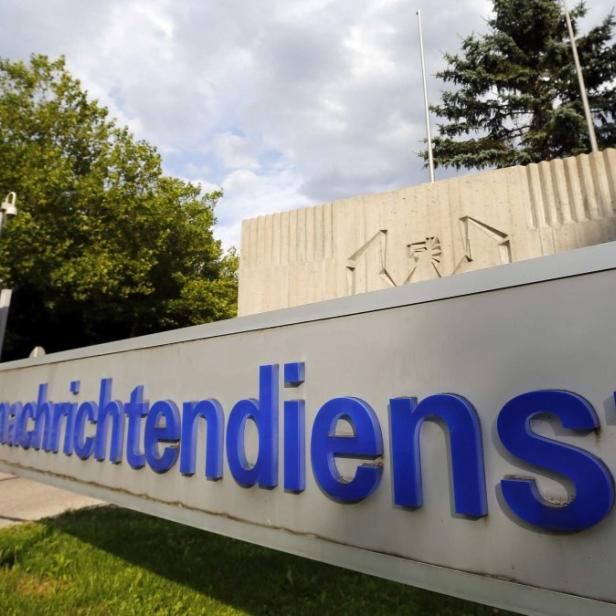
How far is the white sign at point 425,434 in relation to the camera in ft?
5.66

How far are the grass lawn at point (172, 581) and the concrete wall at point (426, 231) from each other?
3218 mm

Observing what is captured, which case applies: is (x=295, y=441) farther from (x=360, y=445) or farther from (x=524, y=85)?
(x=524, y=85)

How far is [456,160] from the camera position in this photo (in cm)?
1848

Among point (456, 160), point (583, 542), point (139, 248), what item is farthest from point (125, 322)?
point (583, 542)

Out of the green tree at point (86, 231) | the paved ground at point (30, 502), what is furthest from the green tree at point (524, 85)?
the paved ground at point (30, 502)

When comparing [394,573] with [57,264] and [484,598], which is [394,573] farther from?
[57,264]

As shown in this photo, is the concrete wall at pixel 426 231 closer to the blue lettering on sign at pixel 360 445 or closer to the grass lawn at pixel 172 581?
the grass lawn at pixel 172 581

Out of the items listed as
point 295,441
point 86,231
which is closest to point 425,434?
point 295,441

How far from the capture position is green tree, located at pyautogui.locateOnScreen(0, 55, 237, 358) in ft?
49.3

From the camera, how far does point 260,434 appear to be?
2719 millimetres

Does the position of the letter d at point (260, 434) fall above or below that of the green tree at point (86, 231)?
below

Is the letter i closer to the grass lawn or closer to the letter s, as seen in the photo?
the letter s

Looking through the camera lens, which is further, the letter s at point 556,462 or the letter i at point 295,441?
the letter i at point 295,441

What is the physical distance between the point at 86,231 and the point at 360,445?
Answer: 16392 millimetres
